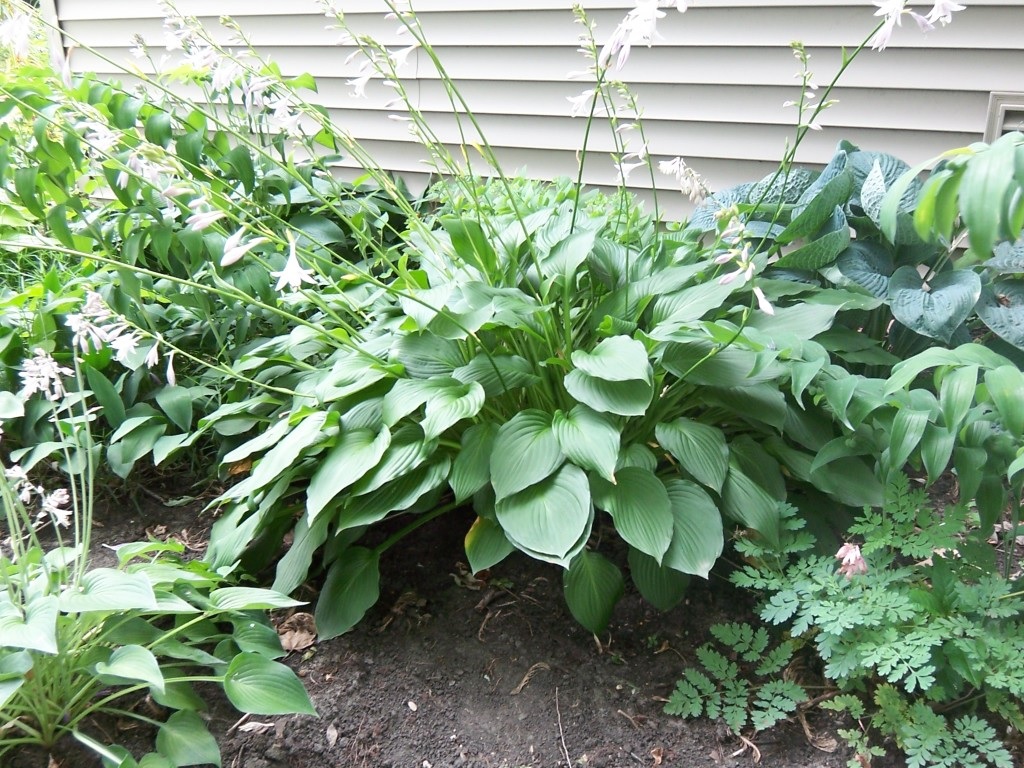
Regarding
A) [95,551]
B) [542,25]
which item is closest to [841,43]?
[542,25]

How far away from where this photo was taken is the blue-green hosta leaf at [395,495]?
5.82 ft

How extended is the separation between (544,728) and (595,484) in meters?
0.52

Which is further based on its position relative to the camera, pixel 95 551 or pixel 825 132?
pixel 825 132

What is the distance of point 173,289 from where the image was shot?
2.60 m

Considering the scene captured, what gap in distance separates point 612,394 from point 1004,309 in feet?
3.66

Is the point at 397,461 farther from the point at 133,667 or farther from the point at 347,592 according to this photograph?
the point at 133,667

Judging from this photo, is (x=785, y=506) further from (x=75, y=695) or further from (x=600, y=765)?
(x=75, y=695)

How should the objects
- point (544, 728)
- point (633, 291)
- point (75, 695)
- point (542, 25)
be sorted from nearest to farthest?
point (75, 695), point (544, 728), point (633, 291), point (542, 25)

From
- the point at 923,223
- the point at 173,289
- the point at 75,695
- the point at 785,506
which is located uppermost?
the point at 923,223

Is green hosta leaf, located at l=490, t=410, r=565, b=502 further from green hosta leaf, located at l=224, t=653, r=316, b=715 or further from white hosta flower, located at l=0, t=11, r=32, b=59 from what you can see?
white hosta flower, located at l=0, t=11, r=32, b=59

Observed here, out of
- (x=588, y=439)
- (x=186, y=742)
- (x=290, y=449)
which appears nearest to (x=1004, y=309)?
(x=588, y=439)

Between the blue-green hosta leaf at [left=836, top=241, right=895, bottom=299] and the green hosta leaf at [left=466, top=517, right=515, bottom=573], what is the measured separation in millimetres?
1175

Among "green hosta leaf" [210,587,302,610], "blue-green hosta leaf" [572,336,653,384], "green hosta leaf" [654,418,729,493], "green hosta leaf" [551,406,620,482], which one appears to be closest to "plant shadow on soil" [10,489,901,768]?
"green hosta leaf" [210,587,302,610]

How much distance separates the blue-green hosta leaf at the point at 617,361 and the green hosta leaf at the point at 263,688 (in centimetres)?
86
